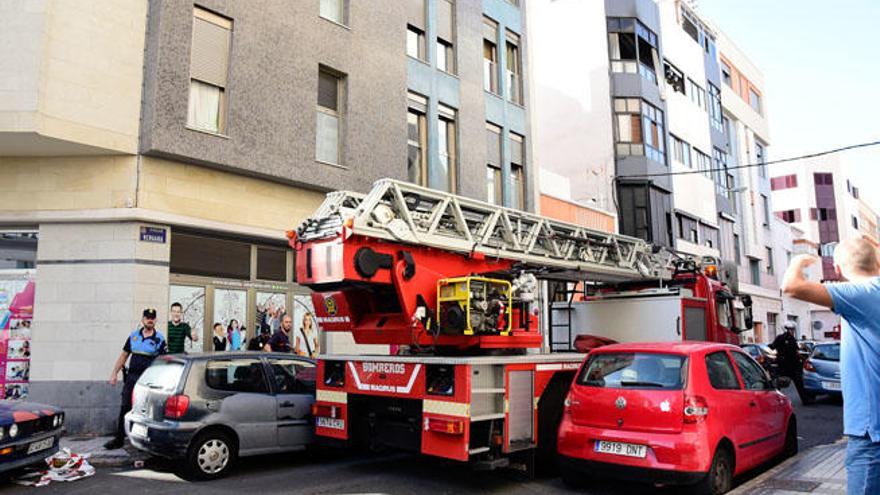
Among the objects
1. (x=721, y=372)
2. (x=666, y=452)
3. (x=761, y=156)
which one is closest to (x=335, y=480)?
(x=666, y=452)

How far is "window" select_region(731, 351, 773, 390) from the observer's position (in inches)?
297

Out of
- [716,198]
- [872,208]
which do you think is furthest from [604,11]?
[872,208]

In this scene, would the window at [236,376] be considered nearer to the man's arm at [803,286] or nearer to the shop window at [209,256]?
the shop window at [209,256]

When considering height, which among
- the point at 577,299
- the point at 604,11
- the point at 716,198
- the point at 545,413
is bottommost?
the point at 545,413

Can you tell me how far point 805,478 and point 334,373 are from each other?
17.4 feet

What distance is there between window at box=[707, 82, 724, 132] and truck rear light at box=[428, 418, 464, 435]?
3170cm

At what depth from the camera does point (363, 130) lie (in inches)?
579

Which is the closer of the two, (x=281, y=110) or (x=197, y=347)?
(x=197, y=347)

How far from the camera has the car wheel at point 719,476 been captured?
6.23m

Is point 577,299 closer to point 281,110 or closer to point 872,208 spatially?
point 281,110

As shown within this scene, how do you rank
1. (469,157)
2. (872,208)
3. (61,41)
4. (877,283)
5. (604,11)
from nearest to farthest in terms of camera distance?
(877,283)
(61,41)
(469,157)
(604,11)
(872,208)

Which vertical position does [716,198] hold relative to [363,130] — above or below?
above

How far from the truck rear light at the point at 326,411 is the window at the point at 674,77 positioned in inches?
1013

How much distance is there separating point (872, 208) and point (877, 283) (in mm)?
91142
